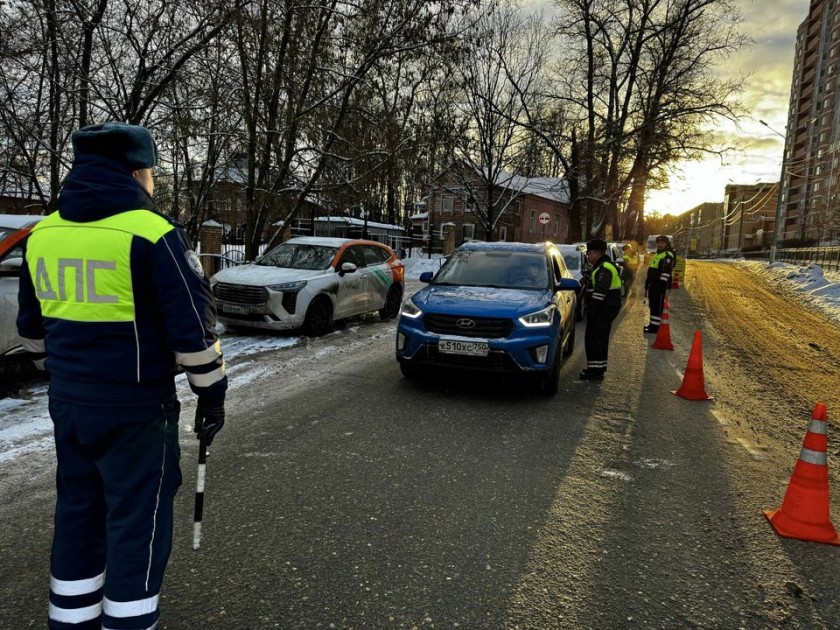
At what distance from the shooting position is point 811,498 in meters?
3.28

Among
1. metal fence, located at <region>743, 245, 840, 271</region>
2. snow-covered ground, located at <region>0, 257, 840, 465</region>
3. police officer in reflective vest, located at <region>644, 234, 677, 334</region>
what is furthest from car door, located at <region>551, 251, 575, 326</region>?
metal fence, located at <region>743, 245, 840, 271</region>

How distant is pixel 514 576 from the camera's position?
2752mm

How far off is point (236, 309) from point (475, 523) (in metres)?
6.73

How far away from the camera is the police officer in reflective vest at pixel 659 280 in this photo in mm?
10938

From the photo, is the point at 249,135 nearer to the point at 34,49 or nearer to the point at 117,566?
the point at 34,49

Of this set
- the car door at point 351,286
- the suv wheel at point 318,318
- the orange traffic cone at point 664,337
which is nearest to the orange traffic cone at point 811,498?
the orange traffic cone at point 664,337

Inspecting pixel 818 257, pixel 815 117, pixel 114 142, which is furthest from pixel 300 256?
pixel 815 117

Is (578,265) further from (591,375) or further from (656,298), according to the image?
(591,375)

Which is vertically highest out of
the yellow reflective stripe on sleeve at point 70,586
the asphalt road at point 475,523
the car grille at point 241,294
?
the car grille at point 241,294

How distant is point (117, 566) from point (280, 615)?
0.82 metres

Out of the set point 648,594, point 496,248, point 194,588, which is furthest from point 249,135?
point 648,594

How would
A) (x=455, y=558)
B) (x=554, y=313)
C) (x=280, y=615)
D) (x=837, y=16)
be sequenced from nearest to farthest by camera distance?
(x=280, y=615) < (x=455, y=558) < (x=554, y=313) < (x=837, y=16)

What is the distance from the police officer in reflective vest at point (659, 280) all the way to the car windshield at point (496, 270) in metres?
4.80

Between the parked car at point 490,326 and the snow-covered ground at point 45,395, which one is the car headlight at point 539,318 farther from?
the snow-covered ground at point 45,395
